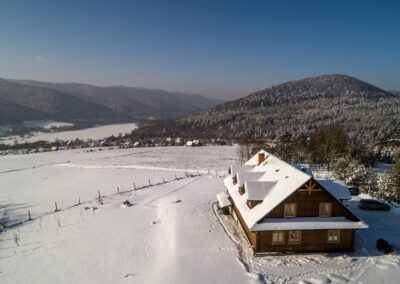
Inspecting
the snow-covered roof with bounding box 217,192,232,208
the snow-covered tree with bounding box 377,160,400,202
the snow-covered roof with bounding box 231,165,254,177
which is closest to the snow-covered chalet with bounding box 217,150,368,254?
the snow-covered roof with bounding box 217,192,232,208

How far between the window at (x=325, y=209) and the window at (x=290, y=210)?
6.11 ft

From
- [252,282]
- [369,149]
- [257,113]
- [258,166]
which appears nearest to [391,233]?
[258,166]

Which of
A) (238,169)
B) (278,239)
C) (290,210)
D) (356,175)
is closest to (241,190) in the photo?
(238,169)

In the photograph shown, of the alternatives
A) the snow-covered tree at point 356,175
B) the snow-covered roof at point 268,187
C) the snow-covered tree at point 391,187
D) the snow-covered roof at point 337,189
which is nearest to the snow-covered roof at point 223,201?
the snow-covered roof at point 268,187

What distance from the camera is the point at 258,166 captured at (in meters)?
28.9

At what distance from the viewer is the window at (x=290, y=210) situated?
67.6 ft

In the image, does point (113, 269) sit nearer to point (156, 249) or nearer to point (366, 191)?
point (156, 249)

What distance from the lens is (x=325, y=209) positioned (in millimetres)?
20844

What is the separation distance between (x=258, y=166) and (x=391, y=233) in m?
12.0

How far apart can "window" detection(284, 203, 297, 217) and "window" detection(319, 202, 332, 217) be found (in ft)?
6.11

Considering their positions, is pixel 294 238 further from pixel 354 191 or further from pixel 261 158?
pixel 354 191

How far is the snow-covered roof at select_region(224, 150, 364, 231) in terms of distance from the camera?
2052 centimetres

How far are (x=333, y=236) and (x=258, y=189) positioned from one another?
6.02m

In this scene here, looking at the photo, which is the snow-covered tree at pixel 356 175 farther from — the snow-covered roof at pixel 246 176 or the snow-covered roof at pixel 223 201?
the snow-covered roof at pixel 223 201
